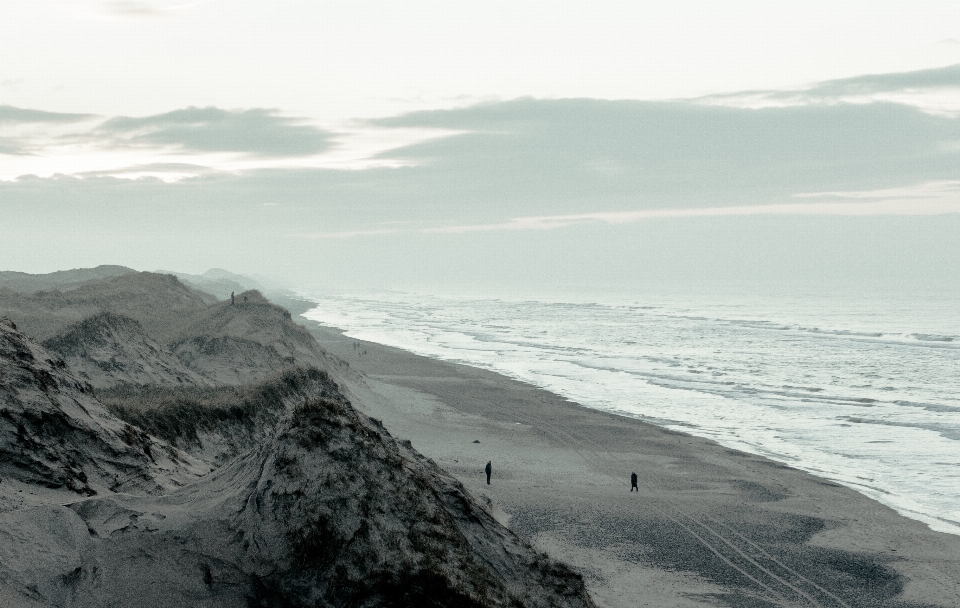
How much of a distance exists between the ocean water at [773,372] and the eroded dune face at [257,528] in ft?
61.1

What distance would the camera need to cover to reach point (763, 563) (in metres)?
18.6

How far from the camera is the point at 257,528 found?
8.80 m

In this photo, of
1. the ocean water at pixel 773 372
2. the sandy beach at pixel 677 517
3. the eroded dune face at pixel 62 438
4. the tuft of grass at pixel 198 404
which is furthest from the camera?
the ocean water at pixel 773 372

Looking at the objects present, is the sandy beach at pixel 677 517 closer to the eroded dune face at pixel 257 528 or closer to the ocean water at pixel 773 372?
the ocean water at pixel 773 372

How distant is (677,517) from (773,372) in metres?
35.7

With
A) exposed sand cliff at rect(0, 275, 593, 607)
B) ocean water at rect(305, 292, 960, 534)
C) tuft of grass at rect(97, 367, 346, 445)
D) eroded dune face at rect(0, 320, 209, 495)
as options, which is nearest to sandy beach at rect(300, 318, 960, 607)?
ocean water at rect(305, 292, 960, 534)

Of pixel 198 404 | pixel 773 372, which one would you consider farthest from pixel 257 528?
pixel 773 372

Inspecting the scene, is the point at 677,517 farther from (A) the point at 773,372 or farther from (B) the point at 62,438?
(A) the point at 773,372

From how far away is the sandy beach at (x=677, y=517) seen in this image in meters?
17.1

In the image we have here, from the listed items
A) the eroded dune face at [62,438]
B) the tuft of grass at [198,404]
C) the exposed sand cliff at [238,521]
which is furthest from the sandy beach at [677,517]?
the eroded dune face at [62,438]

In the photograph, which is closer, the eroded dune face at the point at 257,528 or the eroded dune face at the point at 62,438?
the eroded dune face at the point at 257,528

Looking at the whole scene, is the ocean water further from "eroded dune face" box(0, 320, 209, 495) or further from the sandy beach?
"eroded dune face" box(0, 320, 209, 495)

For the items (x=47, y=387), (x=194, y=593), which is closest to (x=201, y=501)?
(x=194, y=593)

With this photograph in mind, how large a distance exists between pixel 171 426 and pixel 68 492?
943cm
